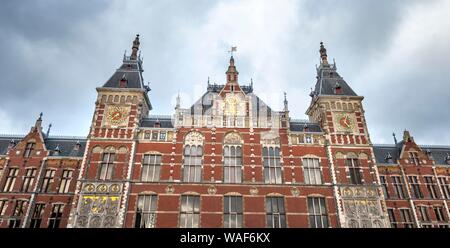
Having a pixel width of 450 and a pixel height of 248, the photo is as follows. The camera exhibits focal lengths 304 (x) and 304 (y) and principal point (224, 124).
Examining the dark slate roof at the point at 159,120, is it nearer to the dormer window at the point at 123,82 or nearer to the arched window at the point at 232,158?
the dormer window at the point at 123,82

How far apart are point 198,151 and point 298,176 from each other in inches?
387

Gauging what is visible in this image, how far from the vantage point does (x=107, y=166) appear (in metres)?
28.2

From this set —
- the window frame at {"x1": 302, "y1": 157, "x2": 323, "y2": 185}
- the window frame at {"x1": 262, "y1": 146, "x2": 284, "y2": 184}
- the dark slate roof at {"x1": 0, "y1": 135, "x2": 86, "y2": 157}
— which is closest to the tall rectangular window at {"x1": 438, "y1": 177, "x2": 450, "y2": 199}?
the window frame at {"x1": 302, "y1": 157, "x2": 323, "y2": 185}

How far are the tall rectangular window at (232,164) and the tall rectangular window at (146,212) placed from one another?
687 cm

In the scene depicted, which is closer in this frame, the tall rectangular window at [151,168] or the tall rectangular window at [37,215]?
the tall rectangular window at [37,215]

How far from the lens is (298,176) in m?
28.8

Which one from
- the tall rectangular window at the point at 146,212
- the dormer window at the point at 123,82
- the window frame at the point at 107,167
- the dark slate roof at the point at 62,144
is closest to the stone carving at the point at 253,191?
the tall rectangular window at the point at 146,212

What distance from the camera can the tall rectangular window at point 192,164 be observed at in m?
28.3

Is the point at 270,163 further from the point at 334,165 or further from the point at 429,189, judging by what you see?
the point at 429,189

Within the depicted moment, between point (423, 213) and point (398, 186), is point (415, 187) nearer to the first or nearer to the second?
point (398, 186)

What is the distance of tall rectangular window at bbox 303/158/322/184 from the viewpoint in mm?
28875

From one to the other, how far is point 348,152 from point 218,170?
1312cm

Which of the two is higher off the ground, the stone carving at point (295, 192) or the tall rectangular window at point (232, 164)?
the tall rectangular window at point (232, 164)

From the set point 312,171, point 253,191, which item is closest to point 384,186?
point 312,171
